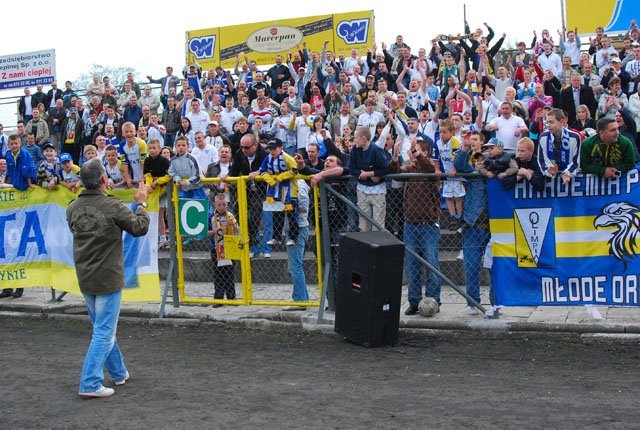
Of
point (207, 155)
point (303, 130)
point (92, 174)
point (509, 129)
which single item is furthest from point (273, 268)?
point (92, 174)

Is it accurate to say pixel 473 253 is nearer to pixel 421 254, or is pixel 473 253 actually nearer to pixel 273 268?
pixel 421 254

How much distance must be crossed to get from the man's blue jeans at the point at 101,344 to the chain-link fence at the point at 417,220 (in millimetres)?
3036

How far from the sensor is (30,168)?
12555 millimetres

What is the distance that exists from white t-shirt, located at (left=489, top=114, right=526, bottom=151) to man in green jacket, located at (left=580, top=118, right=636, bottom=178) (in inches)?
163

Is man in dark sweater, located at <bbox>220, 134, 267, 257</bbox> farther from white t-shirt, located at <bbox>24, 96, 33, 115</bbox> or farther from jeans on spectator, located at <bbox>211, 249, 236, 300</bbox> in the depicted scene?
white t-shirt, located at <bbox>24, 96, 33, 115</bbox>

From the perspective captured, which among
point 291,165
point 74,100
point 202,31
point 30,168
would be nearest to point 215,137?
point 30,168

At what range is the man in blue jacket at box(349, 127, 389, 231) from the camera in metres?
9.20

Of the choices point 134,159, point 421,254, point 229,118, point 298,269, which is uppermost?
point 229,118

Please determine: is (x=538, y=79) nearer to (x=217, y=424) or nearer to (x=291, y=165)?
(x=291, y=165)

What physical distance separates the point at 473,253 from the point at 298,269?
2.41 meters

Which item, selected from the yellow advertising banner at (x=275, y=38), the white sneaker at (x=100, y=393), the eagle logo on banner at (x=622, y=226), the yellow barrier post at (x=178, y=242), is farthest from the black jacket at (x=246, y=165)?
the yellow advertising banner at (x=275, y=38)

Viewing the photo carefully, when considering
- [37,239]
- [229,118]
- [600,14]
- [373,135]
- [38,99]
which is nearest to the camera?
[37,239]

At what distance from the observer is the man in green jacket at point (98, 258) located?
6352 mm

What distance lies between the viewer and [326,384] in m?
6.57
